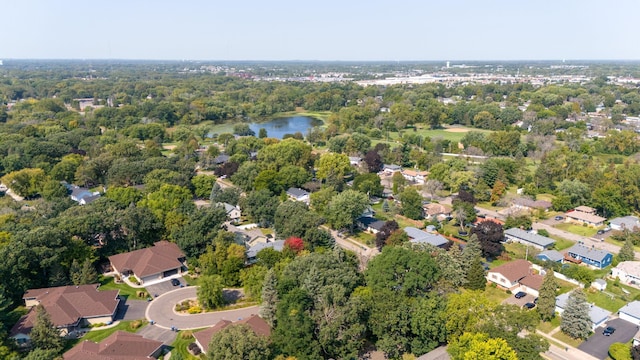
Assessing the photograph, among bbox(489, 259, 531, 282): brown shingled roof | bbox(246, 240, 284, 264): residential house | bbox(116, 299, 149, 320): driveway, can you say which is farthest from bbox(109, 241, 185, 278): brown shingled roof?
bbox(489, 259, 531, 282): brown shingled roof

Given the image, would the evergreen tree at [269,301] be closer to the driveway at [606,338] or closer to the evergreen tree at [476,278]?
the evergreen tree at [476,278]

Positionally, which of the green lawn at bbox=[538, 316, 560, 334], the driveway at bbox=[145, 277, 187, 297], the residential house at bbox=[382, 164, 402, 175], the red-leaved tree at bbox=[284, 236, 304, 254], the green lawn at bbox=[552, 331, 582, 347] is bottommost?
the green lawn at bbox=[538, 316, 560, 334]

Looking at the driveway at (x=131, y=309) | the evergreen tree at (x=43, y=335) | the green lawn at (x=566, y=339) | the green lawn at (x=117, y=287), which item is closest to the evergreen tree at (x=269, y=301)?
the driveway at (x=131, y=309)

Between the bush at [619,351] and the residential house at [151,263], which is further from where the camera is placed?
the residential house at [151,263]

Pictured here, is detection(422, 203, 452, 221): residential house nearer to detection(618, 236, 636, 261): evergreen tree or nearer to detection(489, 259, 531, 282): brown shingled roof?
detection(489, 259, 531, 282): brown shingled roof

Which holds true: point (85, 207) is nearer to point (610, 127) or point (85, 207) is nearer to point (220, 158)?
point (220, 158)
